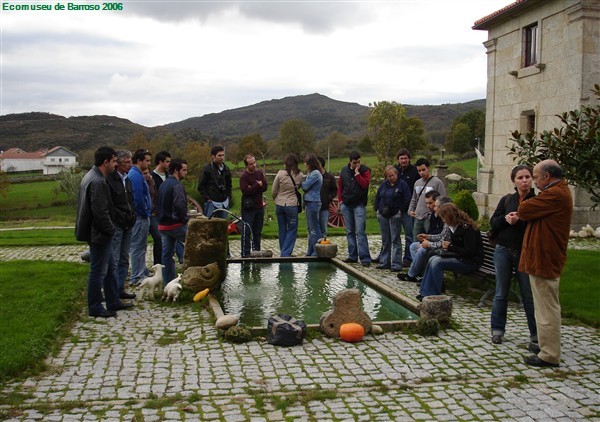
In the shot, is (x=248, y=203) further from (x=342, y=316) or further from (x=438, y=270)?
(x=342, y=316)

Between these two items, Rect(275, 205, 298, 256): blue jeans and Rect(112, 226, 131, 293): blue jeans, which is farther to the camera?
Rect(275, 205, 298, 256): blue jeans

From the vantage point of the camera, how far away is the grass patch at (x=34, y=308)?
6.06m

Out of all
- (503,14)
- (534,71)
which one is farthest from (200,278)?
(503,14)

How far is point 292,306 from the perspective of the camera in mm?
8445

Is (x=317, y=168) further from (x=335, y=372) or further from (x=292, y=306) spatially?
(x=335, y=372)

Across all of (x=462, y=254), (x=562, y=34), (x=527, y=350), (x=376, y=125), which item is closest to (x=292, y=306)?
(x=462, y=254)

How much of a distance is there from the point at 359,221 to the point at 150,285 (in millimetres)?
4449

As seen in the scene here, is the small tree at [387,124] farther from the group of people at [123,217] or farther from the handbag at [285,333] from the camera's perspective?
A: the handbag at [285,333]

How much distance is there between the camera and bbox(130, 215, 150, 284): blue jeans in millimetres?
A: 10086

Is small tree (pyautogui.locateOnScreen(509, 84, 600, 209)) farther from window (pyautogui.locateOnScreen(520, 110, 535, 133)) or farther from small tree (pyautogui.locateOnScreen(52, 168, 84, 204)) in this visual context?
small tree (pyautogui.locateOnScreen(52, 168, 84, 204))

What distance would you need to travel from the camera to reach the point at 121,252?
9477mm

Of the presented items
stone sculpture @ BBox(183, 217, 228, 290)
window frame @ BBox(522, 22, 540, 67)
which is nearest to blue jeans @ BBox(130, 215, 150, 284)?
stone sculpture @ BBox(183, 217, 228, 290)

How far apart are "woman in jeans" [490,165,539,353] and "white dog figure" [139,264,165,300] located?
455cm

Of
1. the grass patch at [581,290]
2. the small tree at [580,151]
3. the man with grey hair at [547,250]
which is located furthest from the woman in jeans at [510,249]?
the small tree at [580,151]
